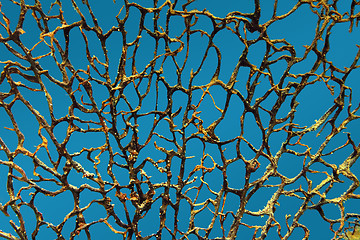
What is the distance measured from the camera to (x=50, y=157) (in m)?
1.41

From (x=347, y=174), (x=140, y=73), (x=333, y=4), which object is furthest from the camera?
(x=347, y=174)

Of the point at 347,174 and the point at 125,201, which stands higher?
the point at 347,174

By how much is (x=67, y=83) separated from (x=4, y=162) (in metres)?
0.35

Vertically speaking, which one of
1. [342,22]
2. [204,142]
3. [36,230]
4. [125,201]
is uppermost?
[342,22]

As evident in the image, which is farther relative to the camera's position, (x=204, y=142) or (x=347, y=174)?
(x=347, y=174)

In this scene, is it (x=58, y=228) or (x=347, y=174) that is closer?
(x=58, y=228)

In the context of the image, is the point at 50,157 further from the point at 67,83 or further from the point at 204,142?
the point at 204,142

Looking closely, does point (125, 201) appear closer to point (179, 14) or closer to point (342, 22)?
point (179, 14)

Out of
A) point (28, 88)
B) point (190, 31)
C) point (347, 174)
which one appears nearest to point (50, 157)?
point (28, 88)

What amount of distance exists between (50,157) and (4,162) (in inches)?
6.5

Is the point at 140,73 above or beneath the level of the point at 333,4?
beneath

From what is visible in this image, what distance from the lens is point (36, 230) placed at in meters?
1.45

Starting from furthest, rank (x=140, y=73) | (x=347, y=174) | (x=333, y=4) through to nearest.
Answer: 1. (x=347, y=174)
2. (x=333, y=4)
3. (x=140, y=73)

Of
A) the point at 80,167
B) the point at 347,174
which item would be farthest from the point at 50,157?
the point at 347,174
